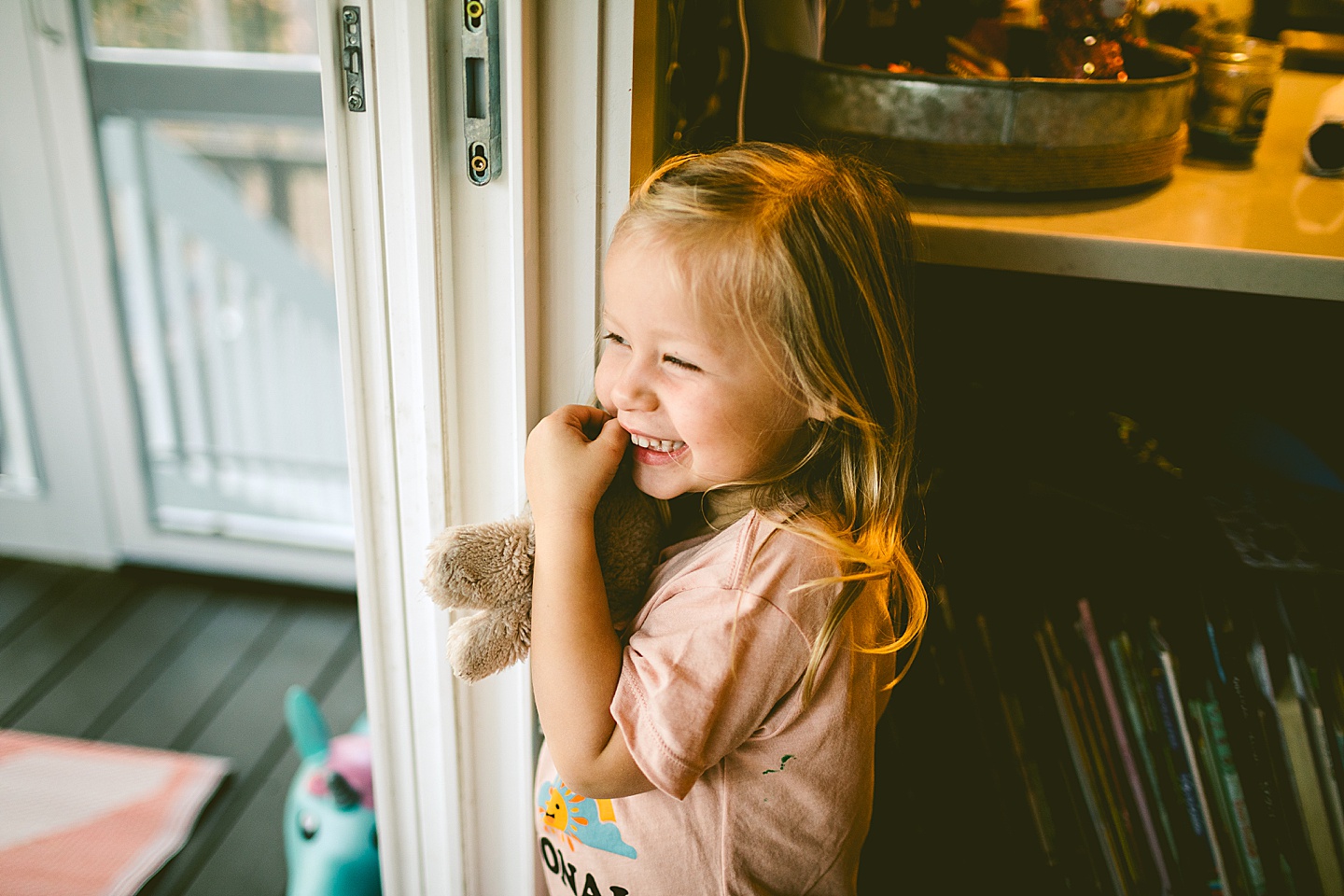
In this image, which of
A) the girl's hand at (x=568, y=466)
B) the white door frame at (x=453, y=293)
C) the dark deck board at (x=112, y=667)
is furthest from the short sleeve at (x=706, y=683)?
the dark deck board at (x=112, y=667)

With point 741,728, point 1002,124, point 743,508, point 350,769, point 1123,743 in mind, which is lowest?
point 350,769

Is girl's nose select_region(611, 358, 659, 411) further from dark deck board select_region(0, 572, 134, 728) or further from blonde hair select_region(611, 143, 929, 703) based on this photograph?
dark deck board select_region(0, 572, 134, 728)

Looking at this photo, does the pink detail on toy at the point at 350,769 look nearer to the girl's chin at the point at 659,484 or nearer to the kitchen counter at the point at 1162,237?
the girl's chin at the point at 659,484

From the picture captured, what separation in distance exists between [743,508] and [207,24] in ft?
5.03

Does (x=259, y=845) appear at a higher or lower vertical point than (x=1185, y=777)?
lower

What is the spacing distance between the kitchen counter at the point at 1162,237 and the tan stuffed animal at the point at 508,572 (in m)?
0.30

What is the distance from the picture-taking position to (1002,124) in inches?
27.8

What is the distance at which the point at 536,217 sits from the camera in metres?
0.67

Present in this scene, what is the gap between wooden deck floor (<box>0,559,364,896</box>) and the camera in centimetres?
141

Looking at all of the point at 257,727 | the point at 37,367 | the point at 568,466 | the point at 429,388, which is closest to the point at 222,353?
the point at 37,367

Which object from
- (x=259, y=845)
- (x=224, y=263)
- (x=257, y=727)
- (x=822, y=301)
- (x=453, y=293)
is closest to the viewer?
(x=822, y=301)

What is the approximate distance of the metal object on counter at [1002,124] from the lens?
69 cm

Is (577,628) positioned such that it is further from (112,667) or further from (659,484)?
(112,667)

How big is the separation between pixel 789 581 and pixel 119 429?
70.4 inches
